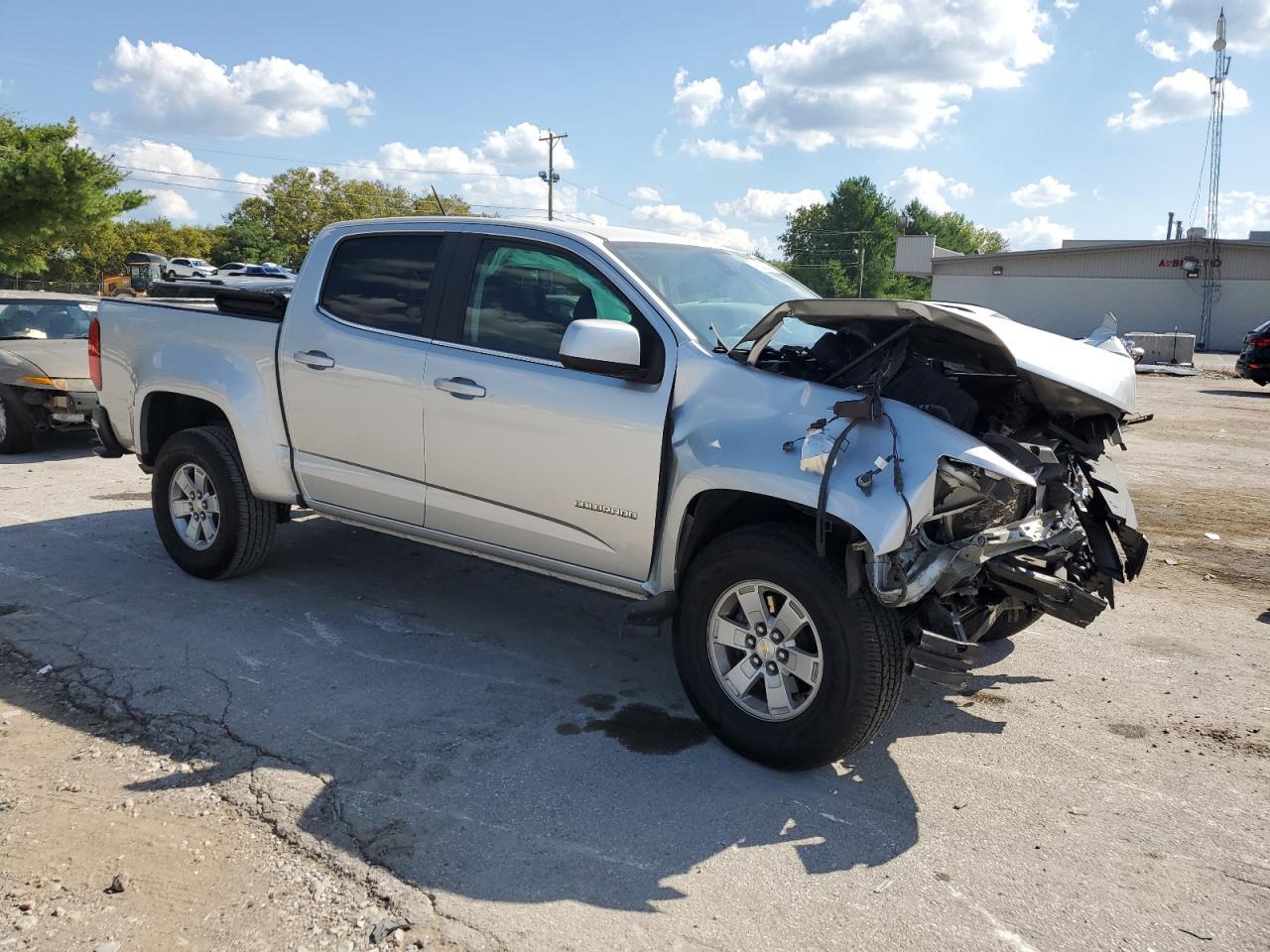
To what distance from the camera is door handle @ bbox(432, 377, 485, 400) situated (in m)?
4.53

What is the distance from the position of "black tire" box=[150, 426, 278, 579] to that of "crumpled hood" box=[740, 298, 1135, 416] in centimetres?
320

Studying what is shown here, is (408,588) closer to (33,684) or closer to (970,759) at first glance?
(33,684)

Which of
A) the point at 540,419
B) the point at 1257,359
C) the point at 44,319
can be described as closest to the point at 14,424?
the point at 44,319

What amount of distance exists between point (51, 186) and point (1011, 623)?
97.8ft

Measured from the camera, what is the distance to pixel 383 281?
5.10 m

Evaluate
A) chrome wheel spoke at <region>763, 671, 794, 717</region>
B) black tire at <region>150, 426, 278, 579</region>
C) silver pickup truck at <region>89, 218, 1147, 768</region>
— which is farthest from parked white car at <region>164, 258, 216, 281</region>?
chrome wheel spoke at <region>763, 671, 794, 717</region>

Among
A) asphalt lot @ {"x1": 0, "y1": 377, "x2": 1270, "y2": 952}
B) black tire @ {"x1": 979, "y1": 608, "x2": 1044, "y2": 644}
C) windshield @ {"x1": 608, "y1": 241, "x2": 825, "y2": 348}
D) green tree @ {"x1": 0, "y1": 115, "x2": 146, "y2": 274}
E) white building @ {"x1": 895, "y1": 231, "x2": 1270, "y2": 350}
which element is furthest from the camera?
white building @ {"x1": 895, "y1": 231, "x2": 1270, "y2": 350}

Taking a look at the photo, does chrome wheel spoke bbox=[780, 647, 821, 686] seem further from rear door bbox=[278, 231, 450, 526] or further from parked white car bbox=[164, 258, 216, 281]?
parked white car bbox=[164, 258, 216, 281]

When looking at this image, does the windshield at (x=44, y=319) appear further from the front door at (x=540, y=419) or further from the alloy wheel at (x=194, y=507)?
the front door at (x=540, y=419)

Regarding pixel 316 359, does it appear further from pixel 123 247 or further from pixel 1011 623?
pixel 123 247

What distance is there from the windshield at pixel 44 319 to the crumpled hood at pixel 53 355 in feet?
0.86

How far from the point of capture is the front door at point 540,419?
411 cm

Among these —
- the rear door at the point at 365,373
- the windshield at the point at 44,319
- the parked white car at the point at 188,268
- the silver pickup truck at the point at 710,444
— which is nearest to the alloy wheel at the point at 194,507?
the silver pickup truck at the point at 710,444

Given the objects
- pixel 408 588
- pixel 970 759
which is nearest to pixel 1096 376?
pixel 970 759
